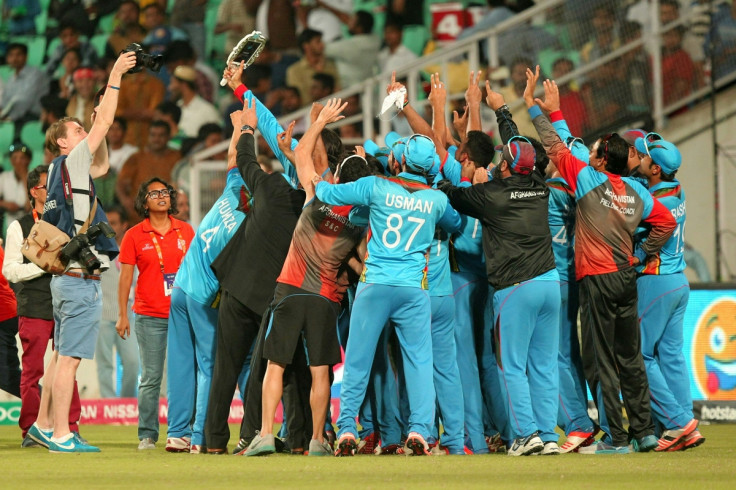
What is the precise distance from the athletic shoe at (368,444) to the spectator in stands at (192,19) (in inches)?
423

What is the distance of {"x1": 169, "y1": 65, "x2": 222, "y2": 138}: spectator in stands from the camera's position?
16.9 m

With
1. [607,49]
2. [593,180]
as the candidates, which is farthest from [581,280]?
[607,49]

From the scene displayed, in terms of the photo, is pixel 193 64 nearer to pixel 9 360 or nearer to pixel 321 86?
pixel 321 86

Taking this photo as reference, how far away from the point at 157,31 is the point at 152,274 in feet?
31.1

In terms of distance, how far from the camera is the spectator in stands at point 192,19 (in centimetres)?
1786

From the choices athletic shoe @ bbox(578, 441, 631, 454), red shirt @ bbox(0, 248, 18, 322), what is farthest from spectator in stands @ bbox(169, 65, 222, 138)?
athletic shoe @ bbox(578, 441, 631, 454)

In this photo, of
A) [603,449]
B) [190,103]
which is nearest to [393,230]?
[603,449]

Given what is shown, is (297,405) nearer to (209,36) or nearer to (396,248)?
(396,248)

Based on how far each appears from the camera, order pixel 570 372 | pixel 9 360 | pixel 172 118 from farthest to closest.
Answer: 1. pixel 172 118
2. pixel 9 360
3. pixel 570 372

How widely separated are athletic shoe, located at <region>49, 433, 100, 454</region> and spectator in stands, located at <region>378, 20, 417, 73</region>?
1003 cm

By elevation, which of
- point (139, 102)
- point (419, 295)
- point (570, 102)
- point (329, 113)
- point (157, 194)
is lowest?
point (419, 295)

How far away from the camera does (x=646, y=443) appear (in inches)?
327

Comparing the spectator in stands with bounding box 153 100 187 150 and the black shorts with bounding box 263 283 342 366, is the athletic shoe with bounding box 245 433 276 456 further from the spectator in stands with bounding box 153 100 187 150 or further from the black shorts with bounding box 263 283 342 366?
the spectator in stands with bounding box 153 100 187 150

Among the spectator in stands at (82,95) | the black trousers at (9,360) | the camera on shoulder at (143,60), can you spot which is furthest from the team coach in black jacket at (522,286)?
the spectator in stands at (82,95)
